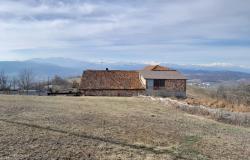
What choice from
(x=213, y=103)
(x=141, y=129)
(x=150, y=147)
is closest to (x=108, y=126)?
(x=141, y=129)

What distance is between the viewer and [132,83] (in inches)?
2601

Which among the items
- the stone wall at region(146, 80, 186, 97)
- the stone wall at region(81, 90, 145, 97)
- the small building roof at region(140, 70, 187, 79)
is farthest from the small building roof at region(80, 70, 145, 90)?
the stone wall at region(146, 80, 186, 97)

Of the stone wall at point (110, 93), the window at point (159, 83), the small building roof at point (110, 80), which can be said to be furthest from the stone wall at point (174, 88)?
the stone wall at point (110, 93)

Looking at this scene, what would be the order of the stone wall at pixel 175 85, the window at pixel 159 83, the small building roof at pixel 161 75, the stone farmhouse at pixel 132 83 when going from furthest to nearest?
the small building roof at pixel 161 75, the window at pixel 159 83, the stone wall at pixel 175 85, the stone farmhouse at pixel 132 83

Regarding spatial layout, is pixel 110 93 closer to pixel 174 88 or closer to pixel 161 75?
pixel 161 75

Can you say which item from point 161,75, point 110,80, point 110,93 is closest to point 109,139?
point 110,93

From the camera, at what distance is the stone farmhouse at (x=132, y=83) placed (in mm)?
63250

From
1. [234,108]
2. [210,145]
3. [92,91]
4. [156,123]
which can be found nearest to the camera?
[210,145]

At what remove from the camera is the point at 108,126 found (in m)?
18.2

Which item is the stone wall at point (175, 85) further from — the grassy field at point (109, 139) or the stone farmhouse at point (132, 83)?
the grassy field at point (109, 139)

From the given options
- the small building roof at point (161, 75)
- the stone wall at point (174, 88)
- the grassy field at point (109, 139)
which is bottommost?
the grassy field at point (109, 139)

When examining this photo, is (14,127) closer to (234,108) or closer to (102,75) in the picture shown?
(234,108)

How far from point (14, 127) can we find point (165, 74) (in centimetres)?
5515

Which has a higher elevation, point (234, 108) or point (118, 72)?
point (118, 72)
